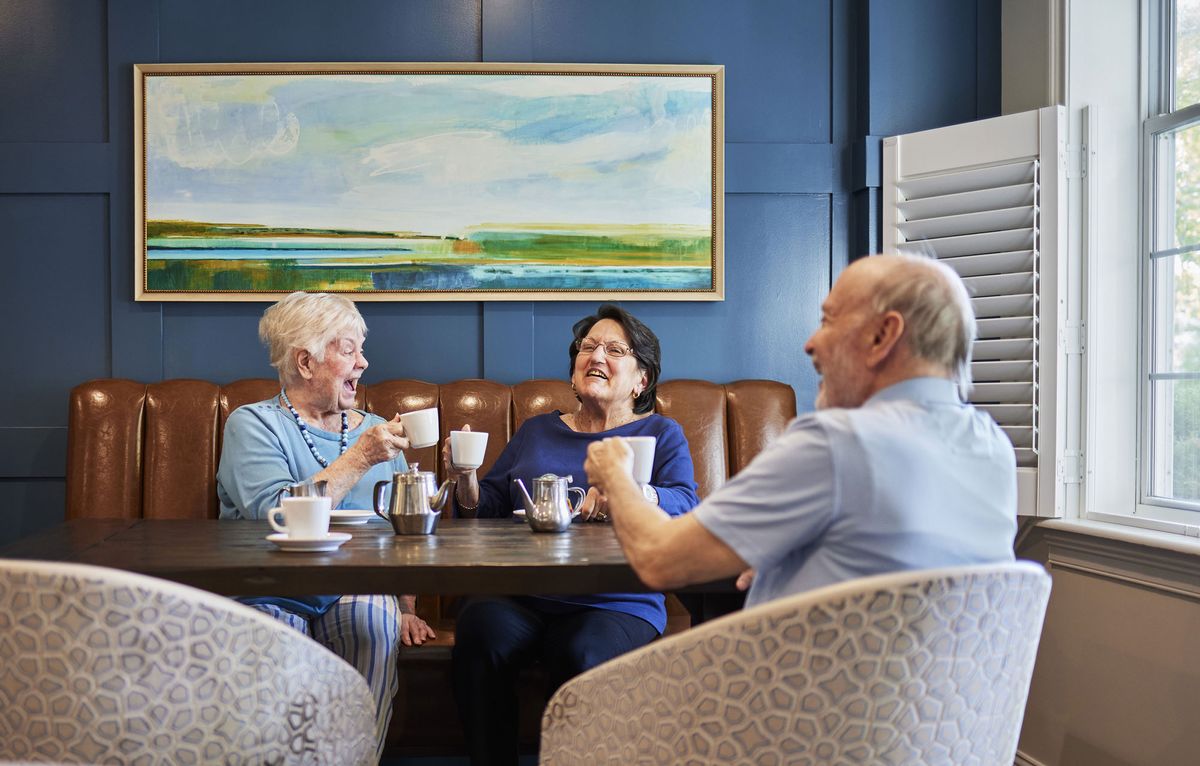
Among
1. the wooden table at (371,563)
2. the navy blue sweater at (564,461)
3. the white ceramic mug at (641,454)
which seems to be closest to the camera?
the wooden table at (371,563)

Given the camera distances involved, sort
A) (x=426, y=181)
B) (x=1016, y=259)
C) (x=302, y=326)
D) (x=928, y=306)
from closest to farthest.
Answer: (x=928, y=306)
(x=302, y=326)
(x=1016, y=259)
(x=426, y=181)

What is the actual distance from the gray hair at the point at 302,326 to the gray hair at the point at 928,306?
5.29ft

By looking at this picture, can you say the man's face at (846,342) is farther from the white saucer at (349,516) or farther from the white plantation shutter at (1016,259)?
the white plantation shutter at (1016,259)

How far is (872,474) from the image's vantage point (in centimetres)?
121

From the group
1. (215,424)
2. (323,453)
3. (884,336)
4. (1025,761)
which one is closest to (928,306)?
(884,336)

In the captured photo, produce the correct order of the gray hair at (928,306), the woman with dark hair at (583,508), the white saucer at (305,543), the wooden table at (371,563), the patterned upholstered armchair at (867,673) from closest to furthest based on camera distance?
the patterned upholstered armchair at (867,673) → the gray hair at (928,306) → the wooden table at (371,563) → the white saucer at (305,543) → the woman with dark hair at (583,508)

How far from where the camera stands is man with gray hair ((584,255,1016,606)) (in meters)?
1.22

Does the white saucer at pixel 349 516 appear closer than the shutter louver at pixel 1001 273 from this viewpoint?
Yes

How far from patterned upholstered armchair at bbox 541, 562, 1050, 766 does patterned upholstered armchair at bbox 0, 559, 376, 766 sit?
1.87 ft

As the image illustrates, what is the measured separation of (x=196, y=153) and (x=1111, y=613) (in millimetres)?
2944

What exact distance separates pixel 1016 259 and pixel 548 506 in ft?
5.14

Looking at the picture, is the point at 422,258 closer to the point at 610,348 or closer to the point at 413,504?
the point at 610,348

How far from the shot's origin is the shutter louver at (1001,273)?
273cm

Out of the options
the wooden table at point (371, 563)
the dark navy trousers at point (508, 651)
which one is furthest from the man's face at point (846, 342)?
the dark navy trousers at point (508, 651)
